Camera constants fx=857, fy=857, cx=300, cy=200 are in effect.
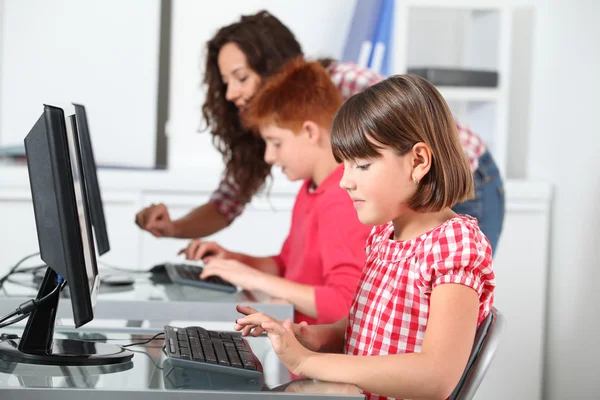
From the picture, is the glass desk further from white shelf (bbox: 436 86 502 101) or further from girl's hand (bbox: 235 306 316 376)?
white shelf (bbox: 436 86 502 101)

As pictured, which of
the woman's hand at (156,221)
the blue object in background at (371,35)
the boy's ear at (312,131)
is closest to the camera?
the boy's ear at (312,131)

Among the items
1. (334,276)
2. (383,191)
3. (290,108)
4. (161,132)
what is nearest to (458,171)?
(383,191)

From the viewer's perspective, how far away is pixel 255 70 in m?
2.15

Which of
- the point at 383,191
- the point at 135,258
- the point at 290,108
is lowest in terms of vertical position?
the point at 135,258

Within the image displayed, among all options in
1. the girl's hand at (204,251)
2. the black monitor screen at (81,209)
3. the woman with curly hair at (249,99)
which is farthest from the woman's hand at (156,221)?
the black monitor screen at (81,209)

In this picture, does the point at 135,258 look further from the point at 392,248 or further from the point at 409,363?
the point at 409,363

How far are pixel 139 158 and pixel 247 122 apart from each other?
149 cm

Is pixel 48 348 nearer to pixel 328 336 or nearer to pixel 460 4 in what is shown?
pixel 328 336

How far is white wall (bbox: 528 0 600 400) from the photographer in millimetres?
2576

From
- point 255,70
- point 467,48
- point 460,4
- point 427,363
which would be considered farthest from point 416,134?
point 467,48

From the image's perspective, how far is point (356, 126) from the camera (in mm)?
1198

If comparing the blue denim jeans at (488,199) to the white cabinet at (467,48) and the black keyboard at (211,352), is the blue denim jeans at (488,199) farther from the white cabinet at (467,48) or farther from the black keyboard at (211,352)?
the black keyboard at (211,352)

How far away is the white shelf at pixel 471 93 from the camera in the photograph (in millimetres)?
3076

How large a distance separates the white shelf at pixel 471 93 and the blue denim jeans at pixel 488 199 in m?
0.91
